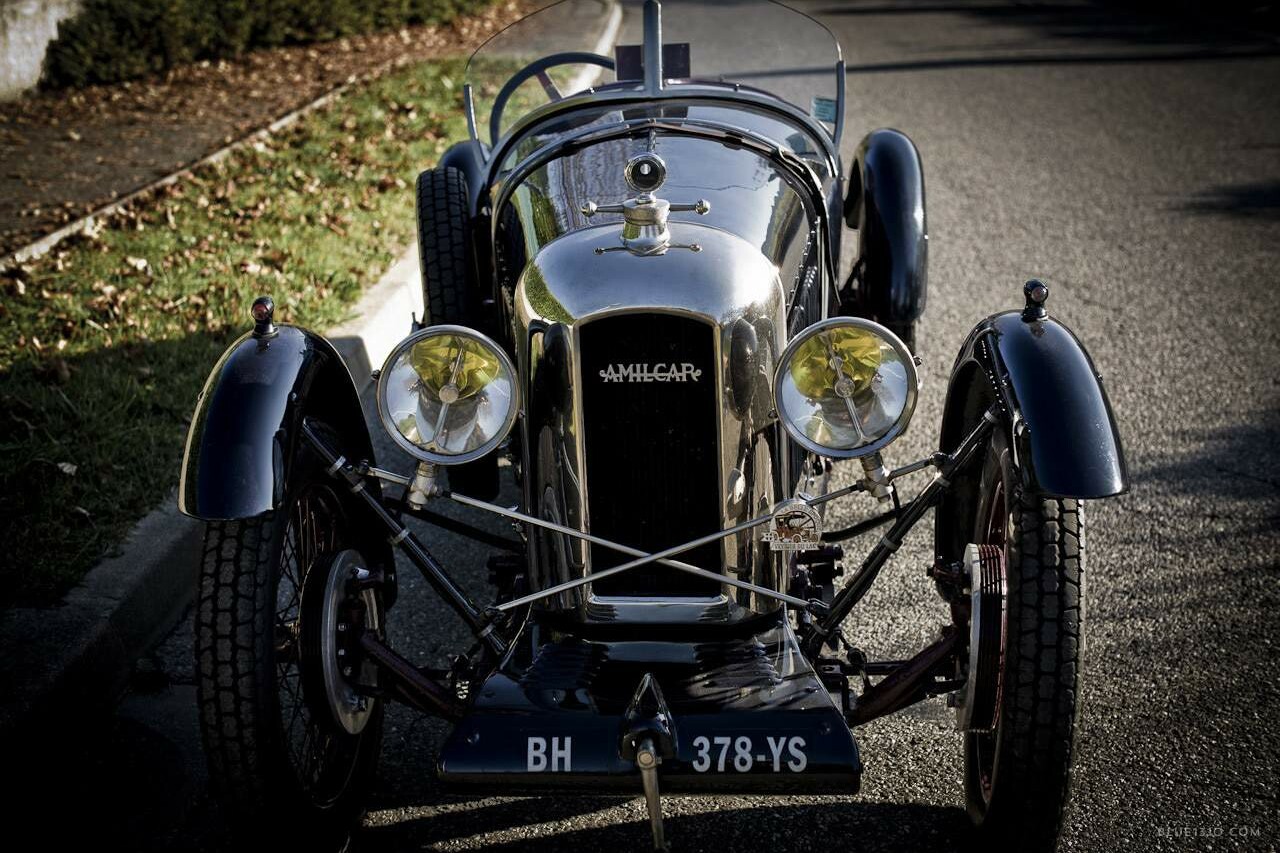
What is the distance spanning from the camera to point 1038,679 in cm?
226

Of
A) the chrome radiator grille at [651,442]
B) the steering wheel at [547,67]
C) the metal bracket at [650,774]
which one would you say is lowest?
the metal bracket at [650,774]

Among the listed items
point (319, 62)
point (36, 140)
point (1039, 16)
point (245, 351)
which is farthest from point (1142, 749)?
point (1039, 16)

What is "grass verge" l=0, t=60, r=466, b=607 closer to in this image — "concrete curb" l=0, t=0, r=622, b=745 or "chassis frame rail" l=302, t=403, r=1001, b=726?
"concrete curb" l=0, t=0, r=622, b=745

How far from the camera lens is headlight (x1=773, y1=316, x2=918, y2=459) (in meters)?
2.40

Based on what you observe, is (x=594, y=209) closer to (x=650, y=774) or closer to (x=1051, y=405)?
(x=1051, y=405)

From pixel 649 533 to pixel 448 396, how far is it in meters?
0.55

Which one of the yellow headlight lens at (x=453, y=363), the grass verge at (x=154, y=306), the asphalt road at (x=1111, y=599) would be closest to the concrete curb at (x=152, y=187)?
the grass verge at (x=154, y=306)

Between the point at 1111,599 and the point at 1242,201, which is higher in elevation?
the point at 1242,201

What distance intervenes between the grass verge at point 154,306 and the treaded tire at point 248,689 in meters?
1.15

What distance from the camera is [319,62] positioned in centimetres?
1134

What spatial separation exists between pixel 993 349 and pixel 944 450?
0.44 meters

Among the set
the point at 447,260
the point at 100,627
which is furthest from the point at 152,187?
the point at 100,627

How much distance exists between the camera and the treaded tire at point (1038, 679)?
2.25 metres

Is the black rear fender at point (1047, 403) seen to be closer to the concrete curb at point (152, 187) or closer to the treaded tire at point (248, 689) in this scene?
the treaded tire at point (248, 689)
